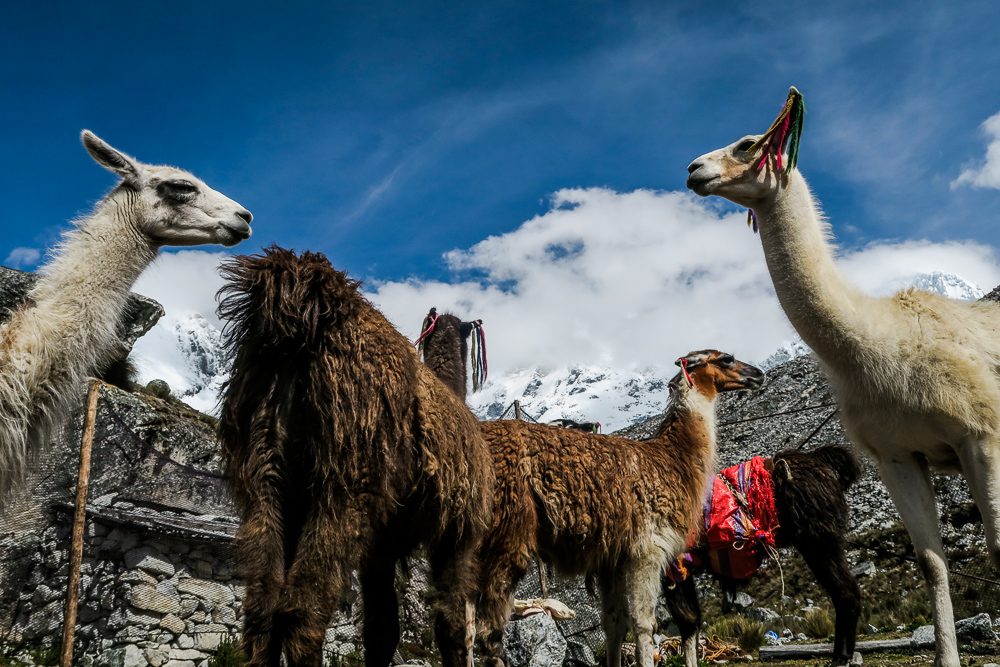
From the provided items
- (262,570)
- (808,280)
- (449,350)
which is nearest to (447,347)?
(449,350)

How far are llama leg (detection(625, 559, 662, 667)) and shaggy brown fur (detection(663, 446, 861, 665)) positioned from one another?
1.17 meters

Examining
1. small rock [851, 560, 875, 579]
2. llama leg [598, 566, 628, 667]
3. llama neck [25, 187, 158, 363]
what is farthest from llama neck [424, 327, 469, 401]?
small rock [851, 560, 875, 579]

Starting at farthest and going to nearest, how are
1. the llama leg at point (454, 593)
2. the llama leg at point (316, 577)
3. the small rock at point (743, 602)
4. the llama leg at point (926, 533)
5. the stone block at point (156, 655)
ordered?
the small rock at point (743, 602) → the stone block at point (156, 655) → the llama leg at point (926, 533) → the llama leg at point (454, 593) → the llama leg at point (316, 577)

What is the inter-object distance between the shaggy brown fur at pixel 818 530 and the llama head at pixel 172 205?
454 centimetres

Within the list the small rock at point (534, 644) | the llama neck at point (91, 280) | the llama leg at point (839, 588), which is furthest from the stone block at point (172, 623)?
the llama leg at point (839, 588)

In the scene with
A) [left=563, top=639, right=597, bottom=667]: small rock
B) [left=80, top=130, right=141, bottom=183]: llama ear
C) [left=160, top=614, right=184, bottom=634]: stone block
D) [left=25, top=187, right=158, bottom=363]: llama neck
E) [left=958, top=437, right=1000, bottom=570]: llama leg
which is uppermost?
[left=80, top=130, right=141, bottom=183]: llama ear

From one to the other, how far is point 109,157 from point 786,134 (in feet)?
13.4

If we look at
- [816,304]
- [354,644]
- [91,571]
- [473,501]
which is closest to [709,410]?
[816,304]

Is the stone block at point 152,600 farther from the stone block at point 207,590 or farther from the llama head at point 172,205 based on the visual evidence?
the llama head at point 172,205

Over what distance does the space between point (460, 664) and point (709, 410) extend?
3640 millimetres

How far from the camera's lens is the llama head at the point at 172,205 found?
379cm

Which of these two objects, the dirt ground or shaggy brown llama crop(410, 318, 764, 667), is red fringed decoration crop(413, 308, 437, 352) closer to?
shaggy brown llama crop(410, 318, 764, 667)

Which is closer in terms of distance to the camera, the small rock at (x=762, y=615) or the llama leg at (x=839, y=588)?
the llama leg at (x=839, y=588)

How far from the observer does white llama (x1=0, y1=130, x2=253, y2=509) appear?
3.21 meters
